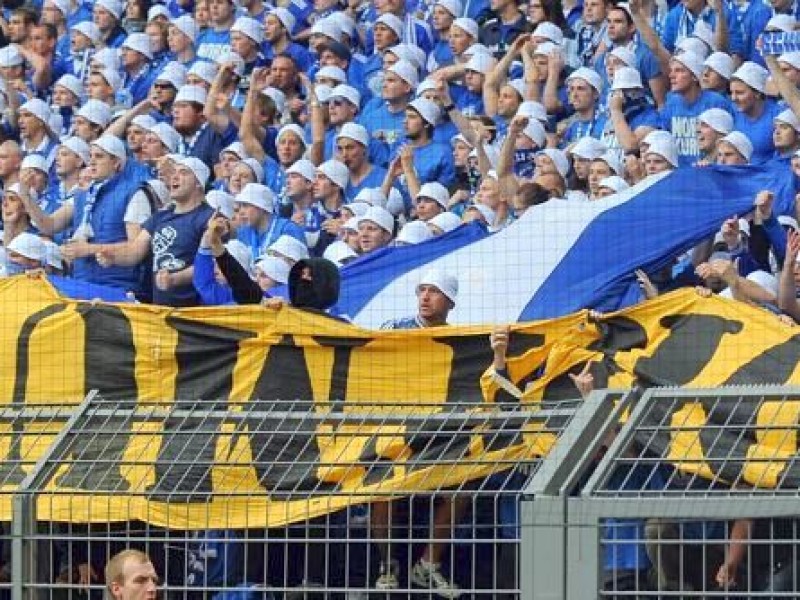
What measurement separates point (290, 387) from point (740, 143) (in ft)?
9.54

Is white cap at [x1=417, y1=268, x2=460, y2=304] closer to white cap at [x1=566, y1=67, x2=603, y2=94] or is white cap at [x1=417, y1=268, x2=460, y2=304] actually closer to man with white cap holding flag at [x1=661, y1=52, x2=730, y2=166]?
man with white cap holding flag at [x1=661, y1=52, x2=730, y2=166]

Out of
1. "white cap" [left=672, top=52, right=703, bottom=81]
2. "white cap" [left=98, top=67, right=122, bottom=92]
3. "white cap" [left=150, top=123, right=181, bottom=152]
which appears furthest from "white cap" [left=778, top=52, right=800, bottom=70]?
"white cap" [left=98, top=67, right=122, bottom=92]

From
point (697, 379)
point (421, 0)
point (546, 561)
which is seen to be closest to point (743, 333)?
point (697, 379)

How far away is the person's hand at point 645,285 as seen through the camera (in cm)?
1041

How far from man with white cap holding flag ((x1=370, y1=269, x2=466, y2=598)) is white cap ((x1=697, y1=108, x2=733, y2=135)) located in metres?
1.83

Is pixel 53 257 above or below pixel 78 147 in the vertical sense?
below

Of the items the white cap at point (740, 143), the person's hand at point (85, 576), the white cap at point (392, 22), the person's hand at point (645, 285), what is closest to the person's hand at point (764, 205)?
the person's hand at point (645, 285)

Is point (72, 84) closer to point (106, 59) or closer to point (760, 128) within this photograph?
point (106, 59)

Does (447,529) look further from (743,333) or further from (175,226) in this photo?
(175,226)

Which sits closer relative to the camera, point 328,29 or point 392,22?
point 392,22

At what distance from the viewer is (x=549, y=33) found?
543 inches

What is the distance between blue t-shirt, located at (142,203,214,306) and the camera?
12.0 metres

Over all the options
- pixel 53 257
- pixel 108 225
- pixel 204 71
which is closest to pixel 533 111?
pixel 108 225

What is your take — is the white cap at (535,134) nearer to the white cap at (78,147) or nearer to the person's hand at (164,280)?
the person's hand at (164,280)
